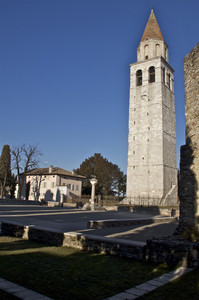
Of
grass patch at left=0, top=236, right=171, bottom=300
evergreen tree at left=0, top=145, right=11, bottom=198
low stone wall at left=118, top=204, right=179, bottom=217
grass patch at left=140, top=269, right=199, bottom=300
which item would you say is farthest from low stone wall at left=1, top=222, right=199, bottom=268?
evergreen tree at left=0, top=145, right=11, bottom=198

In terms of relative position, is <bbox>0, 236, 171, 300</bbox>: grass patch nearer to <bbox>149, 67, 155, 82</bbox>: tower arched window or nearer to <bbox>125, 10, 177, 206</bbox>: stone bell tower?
<bbox>125, 10, 177, 206</bbox>: stone bell tower

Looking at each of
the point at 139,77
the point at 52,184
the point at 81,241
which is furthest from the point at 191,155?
the point at 52,184

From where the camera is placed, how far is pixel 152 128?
39375 mm

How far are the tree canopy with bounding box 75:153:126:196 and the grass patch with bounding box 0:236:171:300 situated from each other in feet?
159

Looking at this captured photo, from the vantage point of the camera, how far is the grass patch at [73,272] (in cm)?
438

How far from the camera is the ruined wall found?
8.02 m

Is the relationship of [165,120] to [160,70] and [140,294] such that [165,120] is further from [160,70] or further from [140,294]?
[140,294]

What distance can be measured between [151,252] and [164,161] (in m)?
32.6

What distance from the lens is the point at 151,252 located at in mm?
6492

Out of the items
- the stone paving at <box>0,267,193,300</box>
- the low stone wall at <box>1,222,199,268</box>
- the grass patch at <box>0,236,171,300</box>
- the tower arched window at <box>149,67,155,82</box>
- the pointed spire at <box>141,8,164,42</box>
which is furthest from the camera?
the pointed spire at <box>141,8,164,42</box>

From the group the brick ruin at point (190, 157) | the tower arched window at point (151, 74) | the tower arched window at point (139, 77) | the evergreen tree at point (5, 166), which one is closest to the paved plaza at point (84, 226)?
the brick ruin at point (190, 157)

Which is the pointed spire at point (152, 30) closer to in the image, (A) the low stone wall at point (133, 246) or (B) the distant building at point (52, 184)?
(B) the distant building at point (52, 184)

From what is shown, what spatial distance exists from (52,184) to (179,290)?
44.8m

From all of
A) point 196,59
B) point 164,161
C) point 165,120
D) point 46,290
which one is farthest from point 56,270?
point 165,120
